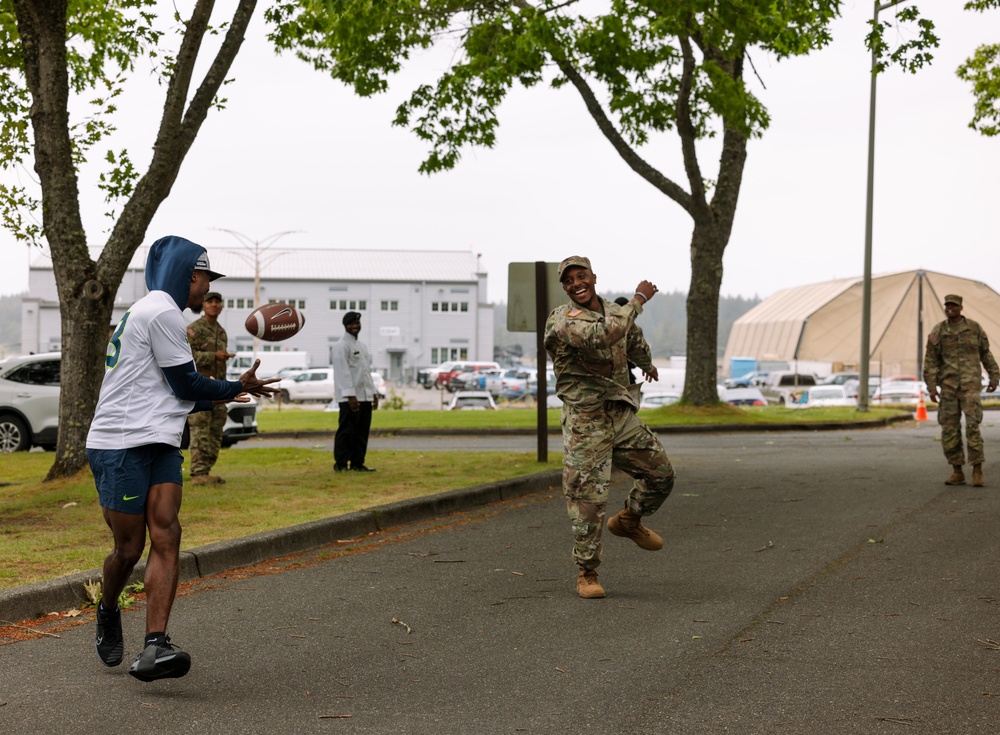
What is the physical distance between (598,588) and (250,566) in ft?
8.42

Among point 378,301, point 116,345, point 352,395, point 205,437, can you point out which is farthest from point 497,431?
point 378,301

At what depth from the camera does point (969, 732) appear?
4.23m

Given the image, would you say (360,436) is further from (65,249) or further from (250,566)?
(250,566)

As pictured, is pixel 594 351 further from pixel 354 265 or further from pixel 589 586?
pixel 354 265

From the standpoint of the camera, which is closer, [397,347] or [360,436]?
[360,436]

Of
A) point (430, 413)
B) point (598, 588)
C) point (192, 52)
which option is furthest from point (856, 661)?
point (430, 413)

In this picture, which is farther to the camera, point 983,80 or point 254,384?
point 983,80

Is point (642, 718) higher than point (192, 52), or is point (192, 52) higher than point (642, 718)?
point (192, 52)

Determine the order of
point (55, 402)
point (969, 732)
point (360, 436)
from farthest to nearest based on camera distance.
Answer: point (55, 402)
point (360, 436)
point (969, 732)

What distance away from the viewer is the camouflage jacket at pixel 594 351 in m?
6.66

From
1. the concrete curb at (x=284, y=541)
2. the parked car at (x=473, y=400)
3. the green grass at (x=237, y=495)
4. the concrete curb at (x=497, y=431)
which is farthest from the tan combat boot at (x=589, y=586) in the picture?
the parked car at (x=473, y=400)

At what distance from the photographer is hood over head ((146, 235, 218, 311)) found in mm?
5152

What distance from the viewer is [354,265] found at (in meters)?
84.8

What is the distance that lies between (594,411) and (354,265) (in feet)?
259
